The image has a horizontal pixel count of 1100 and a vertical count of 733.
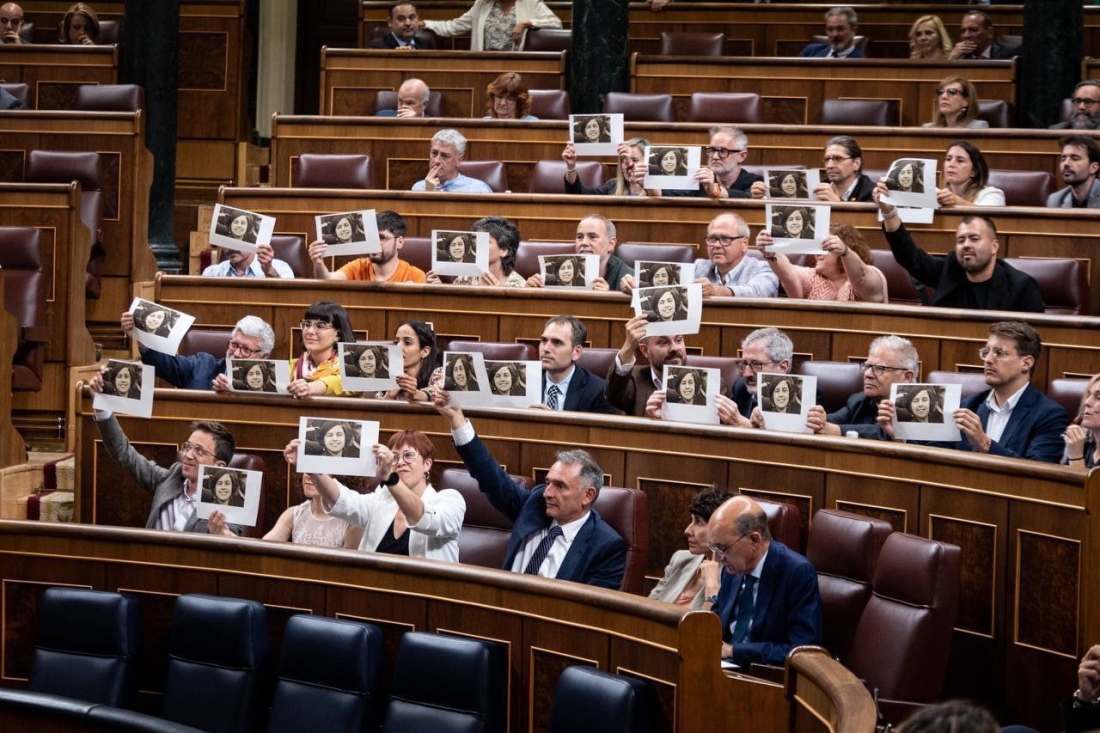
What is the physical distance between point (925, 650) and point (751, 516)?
17.8 inches

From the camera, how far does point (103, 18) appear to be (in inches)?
347

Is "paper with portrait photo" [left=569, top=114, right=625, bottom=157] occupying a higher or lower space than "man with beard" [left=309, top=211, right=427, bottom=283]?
higher

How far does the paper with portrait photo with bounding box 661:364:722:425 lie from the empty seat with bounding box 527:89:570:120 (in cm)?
292

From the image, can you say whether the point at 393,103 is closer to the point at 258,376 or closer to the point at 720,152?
the point at 720,152

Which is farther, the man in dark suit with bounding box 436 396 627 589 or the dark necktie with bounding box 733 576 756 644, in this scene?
the man in dark suit with bounding box 436 396 627 589

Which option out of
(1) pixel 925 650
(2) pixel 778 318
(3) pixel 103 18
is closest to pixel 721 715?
(1) pixel 925 650

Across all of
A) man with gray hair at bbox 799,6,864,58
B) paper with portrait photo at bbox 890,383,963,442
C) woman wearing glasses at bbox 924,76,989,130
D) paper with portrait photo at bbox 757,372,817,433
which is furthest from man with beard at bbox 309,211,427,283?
man with gray hair at bbox 799,6,864,58

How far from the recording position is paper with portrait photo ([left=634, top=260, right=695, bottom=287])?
15.2 ft

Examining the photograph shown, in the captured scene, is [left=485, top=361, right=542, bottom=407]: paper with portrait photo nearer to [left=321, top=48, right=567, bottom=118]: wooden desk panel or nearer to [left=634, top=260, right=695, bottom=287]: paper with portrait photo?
[left=634, top=260, right=695, bottom=287]: paper with portrait photo

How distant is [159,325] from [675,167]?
6.18ft

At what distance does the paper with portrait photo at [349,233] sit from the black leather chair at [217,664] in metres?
1.60


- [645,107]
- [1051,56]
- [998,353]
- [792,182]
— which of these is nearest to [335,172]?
[645,107]

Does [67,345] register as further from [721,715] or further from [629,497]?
[721,715]

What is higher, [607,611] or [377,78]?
[377,78]
